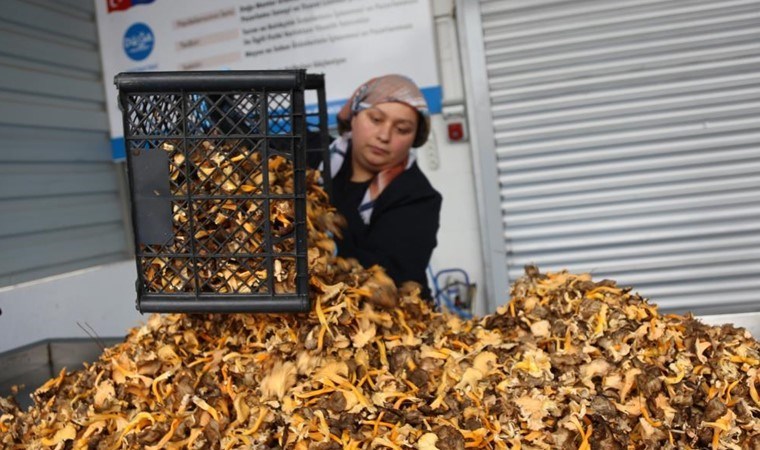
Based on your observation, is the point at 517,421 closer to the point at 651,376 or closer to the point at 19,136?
the point at 651,376

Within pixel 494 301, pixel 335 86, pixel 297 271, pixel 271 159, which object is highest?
pixel 335 86

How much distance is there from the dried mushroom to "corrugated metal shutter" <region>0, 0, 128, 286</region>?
2363mm

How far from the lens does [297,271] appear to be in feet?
4.58

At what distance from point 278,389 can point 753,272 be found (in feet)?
11.9

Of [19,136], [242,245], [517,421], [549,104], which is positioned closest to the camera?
[517,421]

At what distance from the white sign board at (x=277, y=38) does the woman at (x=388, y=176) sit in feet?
3.79

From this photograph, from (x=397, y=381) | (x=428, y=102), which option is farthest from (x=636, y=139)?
(x=397, y=381)

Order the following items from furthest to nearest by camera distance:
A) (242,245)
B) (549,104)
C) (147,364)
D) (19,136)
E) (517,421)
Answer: (549,104) < (19,136) < (147,364) < (242,245) < (517,421)

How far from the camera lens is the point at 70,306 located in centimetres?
390

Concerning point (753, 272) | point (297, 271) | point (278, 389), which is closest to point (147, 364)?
point (278, 389)

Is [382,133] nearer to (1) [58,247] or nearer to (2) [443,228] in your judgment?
(2) [443,228]

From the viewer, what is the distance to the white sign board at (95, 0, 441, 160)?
406 centimetres

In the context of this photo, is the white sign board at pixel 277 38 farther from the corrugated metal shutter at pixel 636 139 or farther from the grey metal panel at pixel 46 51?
the corrugated metal shutter at pixel 636 139

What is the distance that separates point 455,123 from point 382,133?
1.41m
